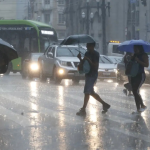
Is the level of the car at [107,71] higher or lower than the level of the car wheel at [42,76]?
higher

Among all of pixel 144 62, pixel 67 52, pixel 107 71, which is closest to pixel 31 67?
pixel 67 52

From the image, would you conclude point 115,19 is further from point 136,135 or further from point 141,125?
point 136,135

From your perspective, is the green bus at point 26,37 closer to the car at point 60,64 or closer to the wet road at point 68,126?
the car at point 60,64

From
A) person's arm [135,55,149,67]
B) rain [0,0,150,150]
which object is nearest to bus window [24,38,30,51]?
rain [0,0,150,150]

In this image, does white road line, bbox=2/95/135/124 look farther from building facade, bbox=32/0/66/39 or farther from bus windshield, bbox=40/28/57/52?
building facade, bbox=32/0/66/39

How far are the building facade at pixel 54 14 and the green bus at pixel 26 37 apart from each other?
72.7 m

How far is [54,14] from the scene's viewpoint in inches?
4409

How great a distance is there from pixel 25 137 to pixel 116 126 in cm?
221

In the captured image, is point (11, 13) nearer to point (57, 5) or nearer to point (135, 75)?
point (57, 5)

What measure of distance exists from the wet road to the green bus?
20.8m

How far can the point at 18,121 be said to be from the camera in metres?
11.8

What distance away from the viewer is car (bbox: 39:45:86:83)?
26.1m

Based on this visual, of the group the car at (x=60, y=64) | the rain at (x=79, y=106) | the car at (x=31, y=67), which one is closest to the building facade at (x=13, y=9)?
the car at (x=31, y=67)

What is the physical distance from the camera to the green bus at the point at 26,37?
3794 cm
